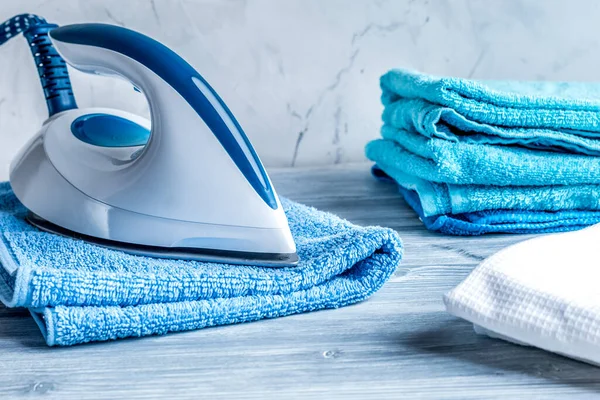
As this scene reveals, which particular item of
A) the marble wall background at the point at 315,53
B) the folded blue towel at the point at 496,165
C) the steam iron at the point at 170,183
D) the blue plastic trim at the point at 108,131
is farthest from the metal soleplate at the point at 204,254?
the marble wall background at the point at 315,53

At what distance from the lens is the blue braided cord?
2.81ft

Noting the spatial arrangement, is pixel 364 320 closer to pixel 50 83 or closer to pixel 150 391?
pixel 150 391

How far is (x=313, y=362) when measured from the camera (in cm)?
51

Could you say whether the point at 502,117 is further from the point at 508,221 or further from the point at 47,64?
the point at 47,64

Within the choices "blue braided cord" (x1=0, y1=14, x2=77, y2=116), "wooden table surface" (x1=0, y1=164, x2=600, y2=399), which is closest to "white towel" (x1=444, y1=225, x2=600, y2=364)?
"wooden table surface" (x1=0, y1=164, x2=600, y2=399)

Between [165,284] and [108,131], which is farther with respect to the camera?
[108,131]

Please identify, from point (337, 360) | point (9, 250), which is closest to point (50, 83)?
point (9, 250)

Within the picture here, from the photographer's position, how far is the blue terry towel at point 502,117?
770 millimetres

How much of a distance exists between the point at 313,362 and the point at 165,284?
0.39 feet

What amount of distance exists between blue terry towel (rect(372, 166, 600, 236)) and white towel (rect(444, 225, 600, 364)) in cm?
20

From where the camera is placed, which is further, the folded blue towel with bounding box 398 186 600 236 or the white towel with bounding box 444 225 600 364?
the folded blue towel with bounding box 398 186 600 236

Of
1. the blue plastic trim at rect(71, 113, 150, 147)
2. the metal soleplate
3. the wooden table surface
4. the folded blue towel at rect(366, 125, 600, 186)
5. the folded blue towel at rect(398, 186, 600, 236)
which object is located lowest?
the folded blue towel at rect(398, 186, 600, 236)

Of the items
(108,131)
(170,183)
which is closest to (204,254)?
(170,183)

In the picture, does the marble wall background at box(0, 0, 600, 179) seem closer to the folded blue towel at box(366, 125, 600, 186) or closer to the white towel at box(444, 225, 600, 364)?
the folded blue towel at box(366, 125, 600, 186)
